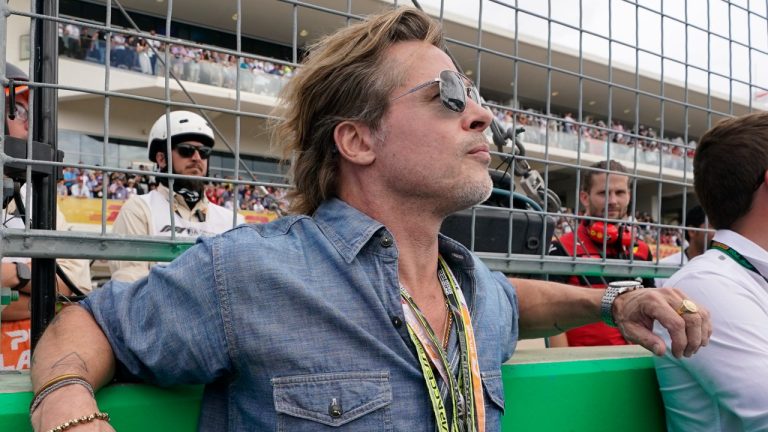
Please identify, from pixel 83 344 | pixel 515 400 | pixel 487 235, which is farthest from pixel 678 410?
pixel 83 344

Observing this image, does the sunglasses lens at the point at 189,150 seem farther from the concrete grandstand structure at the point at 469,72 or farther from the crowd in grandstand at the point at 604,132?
the crowd in grandstand at the point at 604,132

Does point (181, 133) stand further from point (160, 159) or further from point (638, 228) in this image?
point (638, 228)

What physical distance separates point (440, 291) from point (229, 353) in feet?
1.86

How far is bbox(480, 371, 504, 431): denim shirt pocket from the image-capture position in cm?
142

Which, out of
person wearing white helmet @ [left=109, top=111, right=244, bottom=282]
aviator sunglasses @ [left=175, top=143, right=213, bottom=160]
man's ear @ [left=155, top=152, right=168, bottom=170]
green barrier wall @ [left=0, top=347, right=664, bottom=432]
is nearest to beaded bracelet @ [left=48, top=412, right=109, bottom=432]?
green barrier wall @ [left=0, top=347, right=664, bottom=432]

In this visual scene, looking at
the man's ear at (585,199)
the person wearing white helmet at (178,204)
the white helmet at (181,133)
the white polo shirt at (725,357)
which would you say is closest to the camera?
the white polo shirt at (725,357)

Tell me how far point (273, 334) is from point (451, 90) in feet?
2.44

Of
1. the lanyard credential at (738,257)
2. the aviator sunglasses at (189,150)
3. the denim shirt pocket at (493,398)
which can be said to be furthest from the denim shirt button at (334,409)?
the aviator sunglasses at (189,150)

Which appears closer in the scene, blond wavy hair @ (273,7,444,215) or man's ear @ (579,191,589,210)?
blond wavy hair @ (273,7,444,215)

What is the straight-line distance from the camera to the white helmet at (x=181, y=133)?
10.9ft

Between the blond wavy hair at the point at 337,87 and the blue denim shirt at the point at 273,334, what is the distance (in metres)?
0.37

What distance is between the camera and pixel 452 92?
156 centimetres

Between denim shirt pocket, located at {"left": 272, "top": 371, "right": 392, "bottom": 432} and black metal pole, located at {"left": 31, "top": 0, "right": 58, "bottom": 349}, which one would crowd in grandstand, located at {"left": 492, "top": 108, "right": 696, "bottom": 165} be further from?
black metal pole, located at {"left": 31, "top": 0, "right": 58, "bottom": 349}

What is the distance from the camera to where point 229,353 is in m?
1.18
